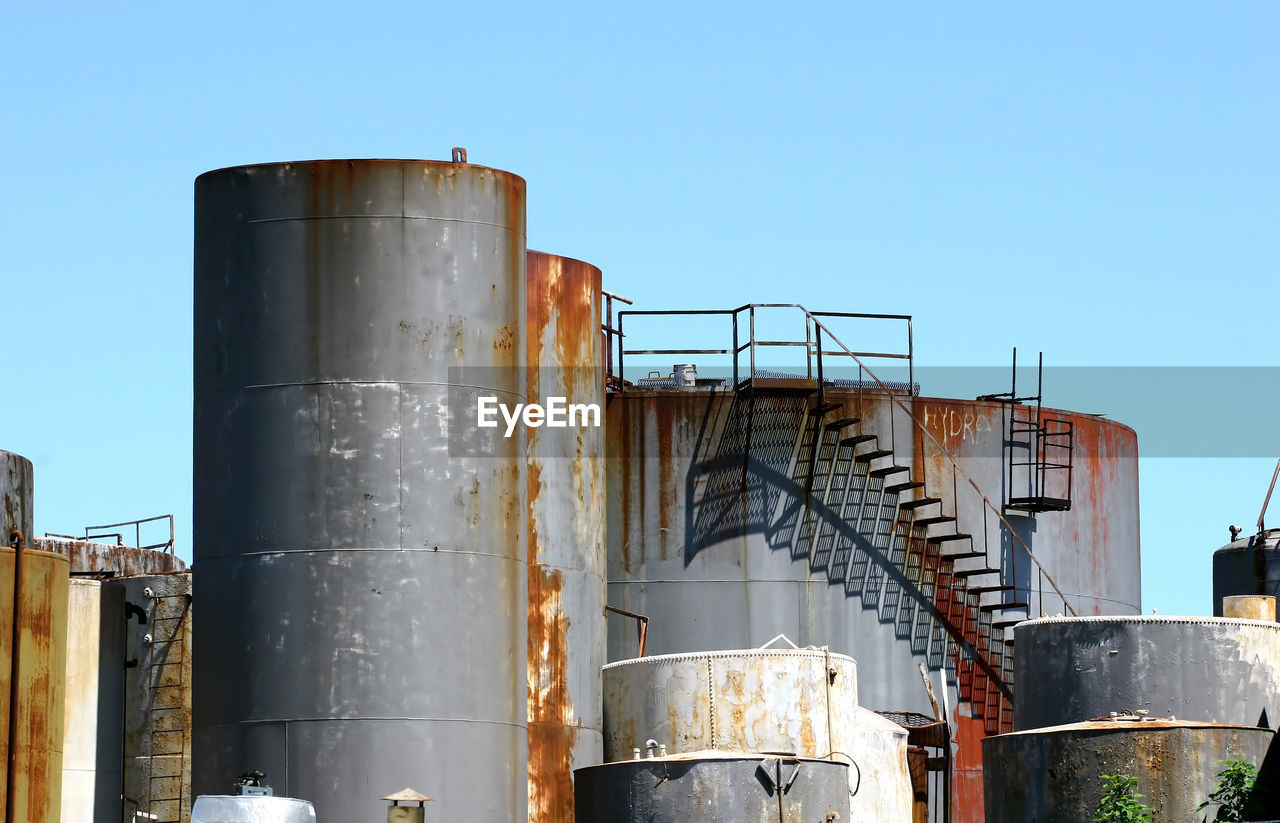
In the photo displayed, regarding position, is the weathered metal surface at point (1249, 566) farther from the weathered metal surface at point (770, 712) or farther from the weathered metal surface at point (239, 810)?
the weathered metal surface at point (239, 810)

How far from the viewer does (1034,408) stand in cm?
3850

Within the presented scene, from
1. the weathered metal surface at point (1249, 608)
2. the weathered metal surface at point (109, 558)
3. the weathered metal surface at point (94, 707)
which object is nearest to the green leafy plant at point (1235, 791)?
the weathered metal surface at point (1249, 608)

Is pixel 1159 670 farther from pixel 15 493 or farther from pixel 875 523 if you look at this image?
pixel 15 493

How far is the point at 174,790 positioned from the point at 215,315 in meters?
10.2

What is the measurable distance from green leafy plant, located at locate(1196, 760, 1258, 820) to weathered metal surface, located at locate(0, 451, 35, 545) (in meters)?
17.0

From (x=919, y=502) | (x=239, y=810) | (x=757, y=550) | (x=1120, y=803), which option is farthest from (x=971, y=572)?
(x=239, y=810)

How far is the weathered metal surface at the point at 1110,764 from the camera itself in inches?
1030

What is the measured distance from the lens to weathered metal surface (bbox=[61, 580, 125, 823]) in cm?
3603

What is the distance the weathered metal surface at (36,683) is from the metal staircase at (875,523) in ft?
39.5

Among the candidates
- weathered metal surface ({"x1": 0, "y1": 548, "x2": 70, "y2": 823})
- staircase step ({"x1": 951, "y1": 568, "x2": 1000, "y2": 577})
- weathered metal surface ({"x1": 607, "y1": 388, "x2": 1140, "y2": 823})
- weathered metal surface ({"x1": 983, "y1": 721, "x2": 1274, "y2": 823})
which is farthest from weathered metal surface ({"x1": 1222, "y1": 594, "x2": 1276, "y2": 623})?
weathered metal surface ({"x1": 0, "y1": 548, "x2": 70, "y2": 823})

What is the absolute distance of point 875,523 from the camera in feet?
120

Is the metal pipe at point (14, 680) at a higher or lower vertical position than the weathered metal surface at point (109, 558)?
lower

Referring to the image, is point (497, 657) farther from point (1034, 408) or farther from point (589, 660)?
point (1034, 408)

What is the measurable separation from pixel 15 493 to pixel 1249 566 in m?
24.8
